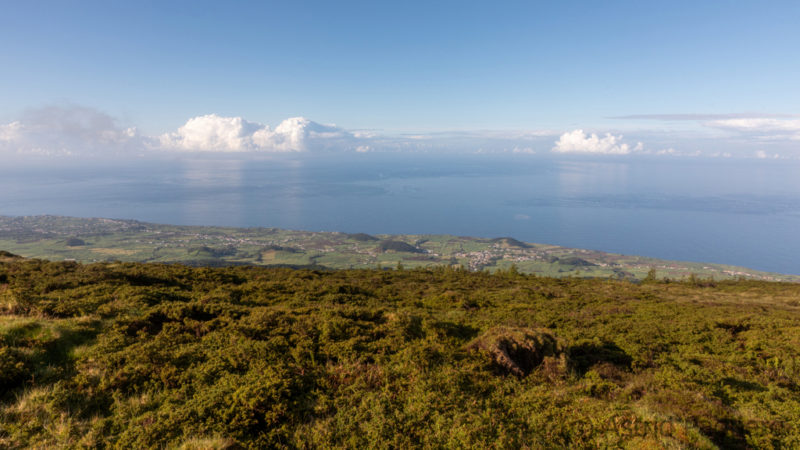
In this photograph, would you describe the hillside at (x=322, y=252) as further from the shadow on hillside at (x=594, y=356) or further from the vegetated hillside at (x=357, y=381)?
the shadow on hillside at (x=594, y=356)

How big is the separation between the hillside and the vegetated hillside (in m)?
112

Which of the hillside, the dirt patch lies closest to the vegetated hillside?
the dirt patch

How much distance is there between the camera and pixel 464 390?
8.48 metres

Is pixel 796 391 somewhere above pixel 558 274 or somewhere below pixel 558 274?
above

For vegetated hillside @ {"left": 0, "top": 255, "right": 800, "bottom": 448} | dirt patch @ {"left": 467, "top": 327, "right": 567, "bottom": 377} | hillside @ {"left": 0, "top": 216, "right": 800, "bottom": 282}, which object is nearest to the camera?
vegetated hillside @ {"left": 0, "top": 255, "right": 800, "bottom": 448}

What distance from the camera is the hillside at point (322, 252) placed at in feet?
442

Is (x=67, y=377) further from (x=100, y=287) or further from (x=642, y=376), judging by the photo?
(x=642, y=376)

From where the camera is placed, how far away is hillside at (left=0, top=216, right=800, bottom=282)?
13462 cm

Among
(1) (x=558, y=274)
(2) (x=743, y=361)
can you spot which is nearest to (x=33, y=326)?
(2) (x=743, y=361)

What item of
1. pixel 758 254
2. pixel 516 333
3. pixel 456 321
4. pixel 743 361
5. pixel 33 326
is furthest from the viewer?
pixel 758 254

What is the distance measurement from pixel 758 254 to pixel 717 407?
11208 inches

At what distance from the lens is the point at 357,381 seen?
8.36 m

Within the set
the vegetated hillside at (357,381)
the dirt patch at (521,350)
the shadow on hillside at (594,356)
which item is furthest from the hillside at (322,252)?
the dirt patch at (521,350)

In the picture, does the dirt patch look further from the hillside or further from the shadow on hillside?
the hillside
